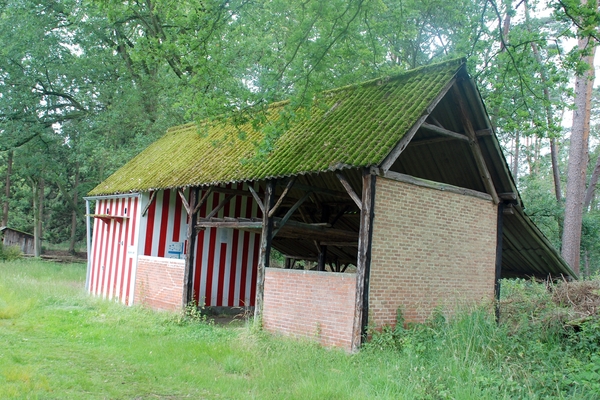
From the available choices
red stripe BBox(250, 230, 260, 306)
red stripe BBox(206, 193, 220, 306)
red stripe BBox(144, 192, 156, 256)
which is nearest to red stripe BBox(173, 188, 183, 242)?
red stripe BBox(144, 192, 156, 256)

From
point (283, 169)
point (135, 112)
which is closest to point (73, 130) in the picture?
point (135, 112)

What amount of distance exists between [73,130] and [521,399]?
1073 inches

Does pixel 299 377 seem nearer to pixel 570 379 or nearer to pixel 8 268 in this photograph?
pixel 570 379

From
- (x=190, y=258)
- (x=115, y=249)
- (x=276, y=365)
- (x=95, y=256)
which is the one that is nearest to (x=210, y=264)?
(x=190, y=258)

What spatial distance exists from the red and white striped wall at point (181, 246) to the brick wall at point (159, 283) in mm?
428

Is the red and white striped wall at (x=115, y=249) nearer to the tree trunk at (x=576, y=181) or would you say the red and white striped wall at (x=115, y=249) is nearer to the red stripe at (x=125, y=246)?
the red stripe at (x=125, y=246)

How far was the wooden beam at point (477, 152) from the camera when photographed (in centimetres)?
992

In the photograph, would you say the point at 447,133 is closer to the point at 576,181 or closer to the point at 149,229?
the point at 149,229

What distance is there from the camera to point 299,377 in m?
7.00

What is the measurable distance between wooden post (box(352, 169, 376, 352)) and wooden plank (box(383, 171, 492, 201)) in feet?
1.27

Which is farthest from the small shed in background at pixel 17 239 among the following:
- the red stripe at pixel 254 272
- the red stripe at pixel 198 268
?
the red stripe at pixel 254 272

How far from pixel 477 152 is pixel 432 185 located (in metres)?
1.38

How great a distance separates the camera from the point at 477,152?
34.1ft

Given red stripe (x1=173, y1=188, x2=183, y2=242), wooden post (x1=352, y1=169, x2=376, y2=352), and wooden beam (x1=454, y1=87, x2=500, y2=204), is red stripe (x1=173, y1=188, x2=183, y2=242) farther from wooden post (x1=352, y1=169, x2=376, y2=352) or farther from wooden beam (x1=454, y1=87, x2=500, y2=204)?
wooden beam (x1=454, y1=87, x2=500, y2=204)
